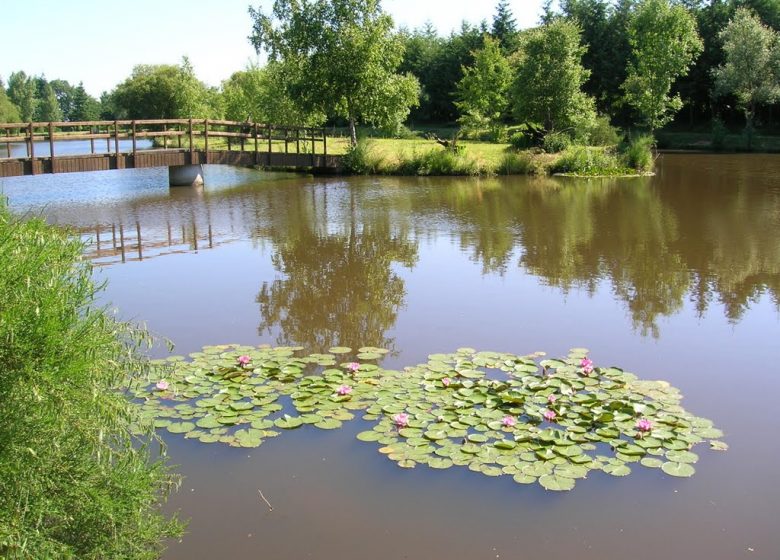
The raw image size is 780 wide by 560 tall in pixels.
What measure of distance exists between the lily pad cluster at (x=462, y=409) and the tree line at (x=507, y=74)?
2033 centimetres

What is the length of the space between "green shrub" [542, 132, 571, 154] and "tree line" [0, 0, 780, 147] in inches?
28.7

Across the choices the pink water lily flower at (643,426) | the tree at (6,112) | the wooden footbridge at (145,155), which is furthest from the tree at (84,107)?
the pink water lily flower at (643,426)

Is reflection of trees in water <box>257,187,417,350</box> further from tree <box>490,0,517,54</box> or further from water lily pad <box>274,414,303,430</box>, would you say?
tree <box>490,0,517,54</box>

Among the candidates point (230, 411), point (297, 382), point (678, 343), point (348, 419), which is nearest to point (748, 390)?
point (678, 343)

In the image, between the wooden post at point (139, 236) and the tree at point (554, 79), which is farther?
the tree at point (554, 79)

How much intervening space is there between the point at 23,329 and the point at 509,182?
21106mm

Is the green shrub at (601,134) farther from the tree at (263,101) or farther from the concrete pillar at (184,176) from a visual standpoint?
the concrete pillar at (184,176)

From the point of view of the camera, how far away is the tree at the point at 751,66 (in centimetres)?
3644

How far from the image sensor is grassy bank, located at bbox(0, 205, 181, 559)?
3.18m

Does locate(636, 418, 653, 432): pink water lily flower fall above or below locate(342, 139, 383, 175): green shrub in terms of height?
below

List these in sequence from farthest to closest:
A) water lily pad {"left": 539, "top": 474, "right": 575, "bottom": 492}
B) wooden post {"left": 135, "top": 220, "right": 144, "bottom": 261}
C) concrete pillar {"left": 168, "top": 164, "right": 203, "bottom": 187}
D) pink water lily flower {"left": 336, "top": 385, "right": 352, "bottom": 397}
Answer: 1. concrete pillar {"left": 168, "top": 164, "right": 203, "bottom": 187}
2. wooden post {"left": 135, "top": 220, "right": 144, "bottom": 261}
3. pink water lily flower {"left": 336, "top": 385, "right": 352, "bottom": 397}
4. water lily pad {"left": 539, "top": 474, "right": 575, "bottom": 492}

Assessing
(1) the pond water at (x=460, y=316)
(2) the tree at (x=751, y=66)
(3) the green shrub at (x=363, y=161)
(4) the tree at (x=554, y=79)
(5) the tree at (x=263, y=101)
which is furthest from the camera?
(2) the tree at (x=751, y=66)

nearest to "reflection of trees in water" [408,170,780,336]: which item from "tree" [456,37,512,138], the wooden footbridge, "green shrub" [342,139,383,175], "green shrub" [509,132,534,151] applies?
"green shrub" [342,139,383,175]

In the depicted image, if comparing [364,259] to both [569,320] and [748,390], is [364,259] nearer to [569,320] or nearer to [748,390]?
[569,320]
